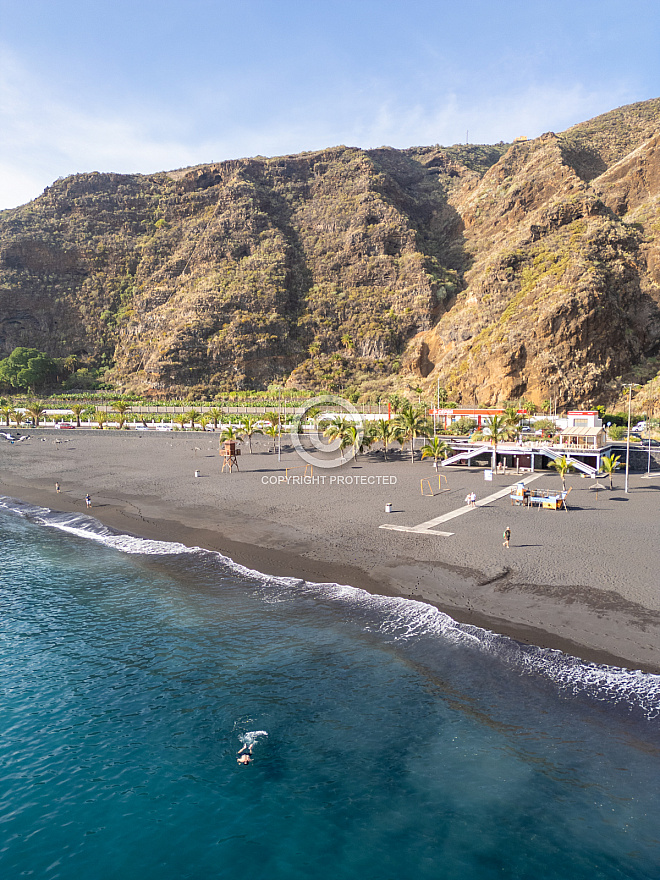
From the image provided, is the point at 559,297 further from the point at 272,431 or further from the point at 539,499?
the point at 539,499

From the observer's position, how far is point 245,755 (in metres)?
11.0

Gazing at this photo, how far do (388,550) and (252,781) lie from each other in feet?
43.7

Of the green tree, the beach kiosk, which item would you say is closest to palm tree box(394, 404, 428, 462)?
the beach kiosk

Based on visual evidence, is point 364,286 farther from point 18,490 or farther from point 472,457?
point 18,490

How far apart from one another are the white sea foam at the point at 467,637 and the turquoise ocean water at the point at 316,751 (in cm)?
7

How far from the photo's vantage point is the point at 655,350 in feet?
277

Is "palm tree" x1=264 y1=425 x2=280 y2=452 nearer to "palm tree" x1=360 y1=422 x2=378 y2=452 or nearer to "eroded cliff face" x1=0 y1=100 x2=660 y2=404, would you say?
"palm tree" x1=360 y1=422 x2=378 y2=452

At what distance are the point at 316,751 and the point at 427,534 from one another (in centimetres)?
1486

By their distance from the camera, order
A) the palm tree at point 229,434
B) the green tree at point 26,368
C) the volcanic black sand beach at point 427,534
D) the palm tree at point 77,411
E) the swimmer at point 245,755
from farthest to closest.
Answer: the green tree at point 26,368
the palm tree at point 77,411
the palm tree at point 229,434
the volcanic black sand beach at point 427,534
the swimmer at point 245,755

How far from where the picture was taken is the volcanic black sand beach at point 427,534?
1636cm

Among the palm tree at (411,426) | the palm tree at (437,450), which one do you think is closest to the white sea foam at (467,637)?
the palm tree at (437,450)

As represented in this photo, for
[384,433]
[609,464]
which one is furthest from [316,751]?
[384,433]

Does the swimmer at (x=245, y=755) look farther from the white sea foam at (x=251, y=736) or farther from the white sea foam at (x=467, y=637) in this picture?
the white sea foam at (x=467, y=637)

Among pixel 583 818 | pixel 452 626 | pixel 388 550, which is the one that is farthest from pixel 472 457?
pixel 583 818
